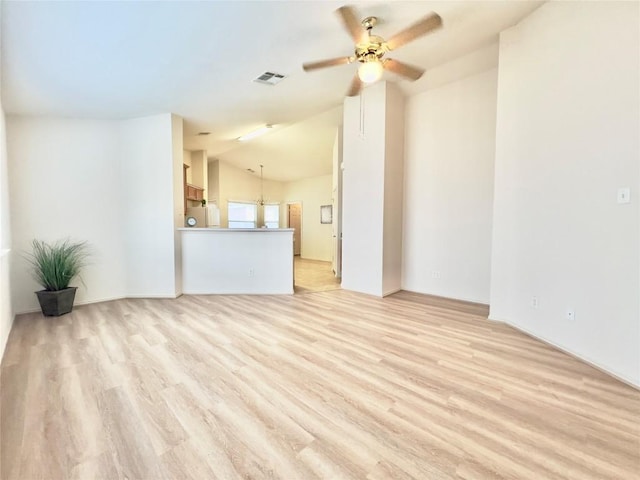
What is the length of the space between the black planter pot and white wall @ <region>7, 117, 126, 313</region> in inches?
18.6

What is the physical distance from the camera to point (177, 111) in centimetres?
406

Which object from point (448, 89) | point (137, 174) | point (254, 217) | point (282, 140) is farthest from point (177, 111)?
point (254, 217)

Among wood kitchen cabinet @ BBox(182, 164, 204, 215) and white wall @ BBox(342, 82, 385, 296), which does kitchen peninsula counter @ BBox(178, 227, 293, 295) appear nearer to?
white wall @ BBox(342, 82, 385, 296)

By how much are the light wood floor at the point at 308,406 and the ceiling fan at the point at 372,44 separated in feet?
8.35

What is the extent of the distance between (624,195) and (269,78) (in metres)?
Result: 3.54

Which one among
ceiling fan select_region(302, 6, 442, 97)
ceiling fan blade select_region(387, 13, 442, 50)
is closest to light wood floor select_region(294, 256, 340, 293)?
ceiling fan select_region(302, 6, 442, 97)

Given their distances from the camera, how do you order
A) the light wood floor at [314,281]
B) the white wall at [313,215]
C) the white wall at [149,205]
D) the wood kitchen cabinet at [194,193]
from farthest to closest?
the white wall at [313,215] < the wood kitchen cabinet at [194,193] < the light wood floor at [314,281] < the white wall at [149,205]

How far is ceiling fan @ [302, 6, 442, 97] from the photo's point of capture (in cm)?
212

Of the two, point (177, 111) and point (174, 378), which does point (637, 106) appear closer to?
point (174, 378)

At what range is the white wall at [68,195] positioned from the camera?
3.64m

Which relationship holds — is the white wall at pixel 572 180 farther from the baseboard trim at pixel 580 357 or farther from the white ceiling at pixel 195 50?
the white ceiling at pixel 195 50

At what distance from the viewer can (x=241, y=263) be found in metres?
4.54

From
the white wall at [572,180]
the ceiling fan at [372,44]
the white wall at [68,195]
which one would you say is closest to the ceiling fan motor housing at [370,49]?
the ceiling fan at [372,44]

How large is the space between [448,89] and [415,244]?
7.73 feet
